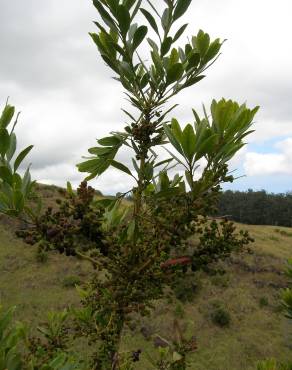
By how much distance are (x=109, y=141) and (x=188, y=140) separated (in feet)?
1.83

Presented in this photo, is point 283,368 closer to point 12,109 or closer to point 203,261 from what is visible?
point 203,261

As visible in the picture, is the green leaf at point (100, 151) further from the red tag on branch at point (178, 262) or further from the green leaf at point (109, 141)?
the red tag on branch at point (178, 262)

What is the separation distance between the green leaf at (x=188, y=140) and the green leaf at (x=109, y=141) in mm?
475

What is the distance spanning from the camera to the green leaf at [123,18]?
72.0 inches

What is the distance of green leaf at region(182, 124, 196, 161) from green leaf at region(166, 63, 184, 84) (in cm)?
32

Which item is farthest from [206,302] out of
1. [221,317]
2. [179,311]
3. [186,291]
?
[179,311]

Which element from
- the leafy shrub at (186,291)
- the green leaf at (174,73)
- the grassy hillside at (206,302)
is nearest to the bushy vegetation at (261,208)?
the grassy hillside at (206,302)

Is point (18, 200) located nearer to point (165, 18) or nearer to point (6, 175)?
point (6, 175)

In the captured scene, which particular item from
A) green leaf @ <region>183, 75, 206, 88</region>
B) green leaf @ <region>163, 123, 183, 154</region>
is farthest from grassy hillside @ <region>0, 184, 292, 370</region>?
green leaf @ <region>163, 123, 183, 154</region>

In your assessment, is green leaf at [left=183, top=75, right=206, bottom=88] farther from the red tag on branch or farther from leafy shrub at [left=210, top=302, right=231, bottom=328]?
leafy shrub at [left=210, top=302, right=231, bottom=328]

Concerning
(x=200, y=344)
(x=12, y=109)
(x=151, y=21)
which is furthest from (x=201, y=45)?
(x=200, y=344)

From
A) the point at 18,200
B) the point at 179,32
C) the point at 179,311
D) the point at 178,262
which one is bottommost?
the point at 179,311

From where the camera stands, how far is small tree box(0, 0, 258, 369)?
1750mm

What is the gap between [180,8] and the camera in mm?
1957
